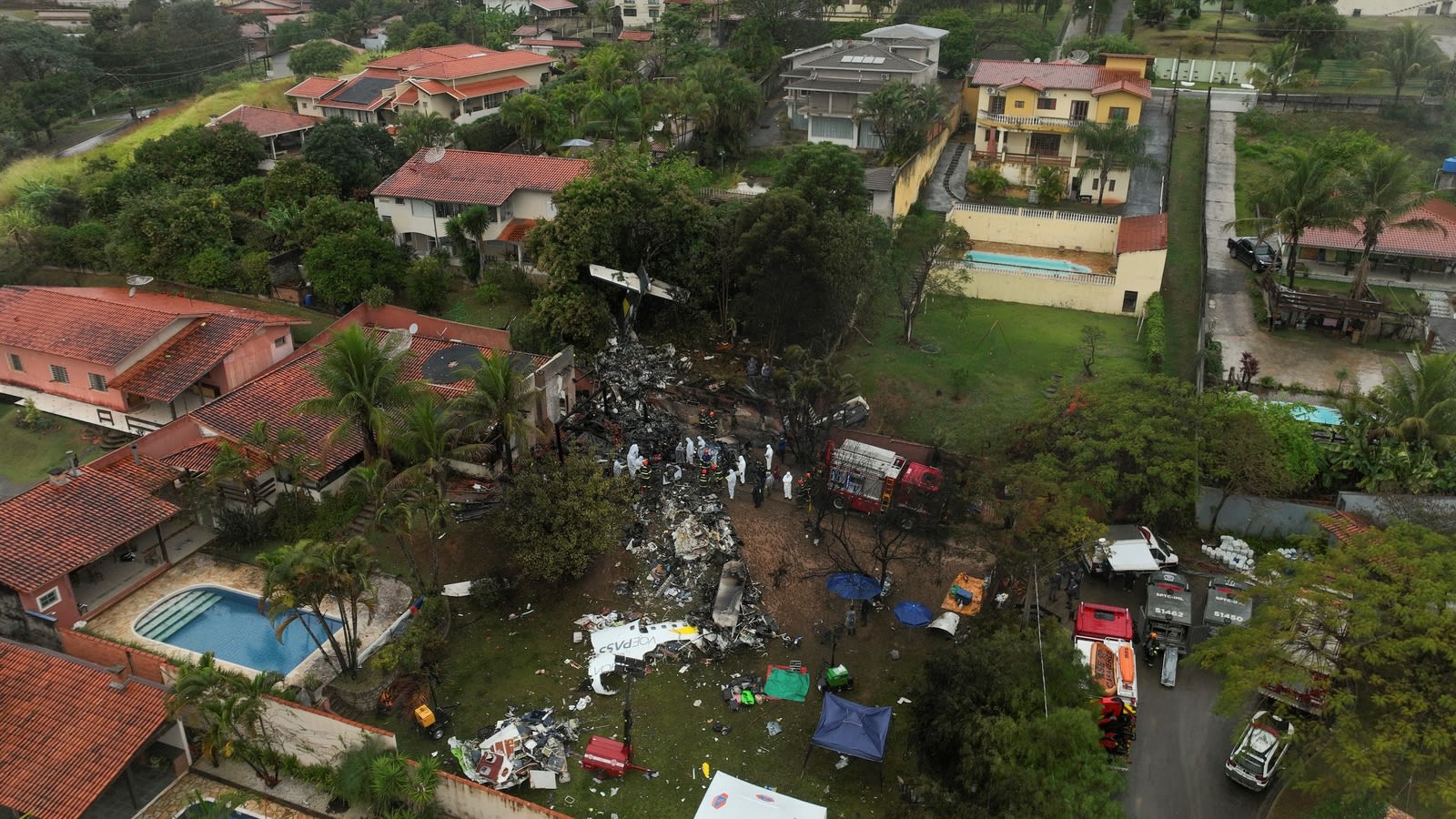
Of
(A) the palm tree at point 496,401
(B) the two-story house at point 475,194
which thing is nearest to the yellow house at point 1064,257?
(B) the two-story house at point 475,194

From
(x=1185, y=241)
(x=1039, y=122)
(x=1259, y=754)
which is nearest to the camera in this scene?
(x=1259, y=754)

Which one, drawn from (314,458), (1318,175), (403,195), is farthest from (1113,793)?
(403,195)

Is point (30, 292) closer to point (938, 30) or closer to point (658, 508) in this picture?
point (658, 508)

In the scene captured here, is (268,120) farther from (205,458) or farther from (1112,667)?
(1112,667)

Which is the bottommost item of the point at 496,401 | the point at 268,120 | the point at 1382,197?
the point at 496,401

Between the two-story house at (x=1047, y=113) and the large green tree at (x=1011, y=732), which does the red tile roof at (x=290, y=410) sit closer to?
the large green tree at (x=1011, y=732)

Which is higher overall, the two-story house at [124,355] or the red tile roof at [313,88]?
the red tile roof at [313,88]

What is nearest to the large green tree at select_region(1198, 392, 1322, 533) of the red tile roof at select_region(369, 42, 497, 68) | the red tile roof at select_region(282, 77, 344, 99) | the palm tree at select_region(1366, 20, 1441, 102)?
the palm tree at select_region(1366, 20, 1441, 102)

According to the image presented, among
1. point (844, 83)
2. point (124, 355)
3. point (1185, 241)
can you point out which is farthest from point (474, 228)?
point (1185, 241)
